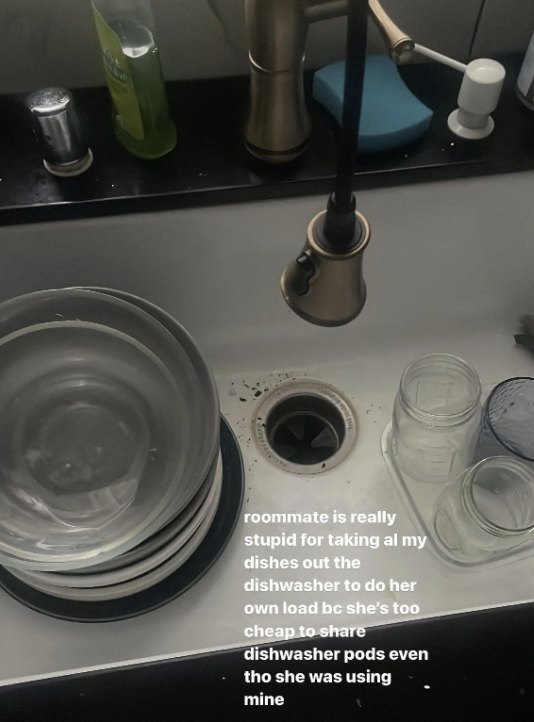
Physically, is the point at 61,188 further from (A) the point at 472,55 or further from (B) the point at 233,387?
(A) the point at 472,55

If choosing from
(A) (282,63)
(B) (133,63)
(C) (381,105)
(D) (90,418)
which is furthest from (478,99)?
(D) (90,418)

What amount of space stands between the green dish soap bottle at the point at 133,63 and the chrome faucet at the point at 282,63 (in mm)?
82

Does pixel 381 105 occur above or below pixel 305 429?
above

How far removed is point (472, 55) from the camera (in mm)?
671

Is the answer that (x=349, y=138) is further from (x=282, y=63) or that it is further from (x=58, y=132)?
(x=58, y=132)

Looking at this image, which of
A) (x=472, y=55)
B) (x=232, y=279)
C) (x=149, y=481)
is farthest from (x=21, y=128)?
(x=472, y=55)

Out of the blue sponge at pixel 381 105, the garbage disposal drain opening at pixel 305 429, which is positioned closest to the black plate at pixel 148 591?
the garbage disposal drain opening at pixel 305 429

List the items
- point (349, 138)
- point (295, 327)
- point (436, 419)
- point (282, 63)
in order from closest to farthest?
1. point (349, 138)
2. point (282, 63)
3. point (436, 419)
4. point (295, 327)

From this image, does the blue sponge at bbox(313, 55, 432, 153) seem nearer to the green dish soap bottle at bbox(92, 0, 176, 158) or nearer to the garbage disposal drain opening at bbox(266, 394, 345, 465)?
the green dish soap bottle at bbox(92, 0, 176, 158)

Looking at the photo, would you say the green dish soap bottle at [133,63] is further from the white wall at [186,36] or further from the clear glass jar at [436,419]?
the clear glass jar at [436,419]

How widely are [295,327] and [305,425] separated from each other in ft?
0.36

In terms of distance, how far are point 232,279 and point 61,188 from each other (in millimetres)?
187

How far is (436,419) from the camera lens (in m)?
0.60

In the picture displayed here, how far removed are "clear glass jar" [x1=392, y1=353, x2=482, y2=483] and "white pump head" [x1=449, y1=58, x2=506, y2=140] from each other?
22 centimetres
